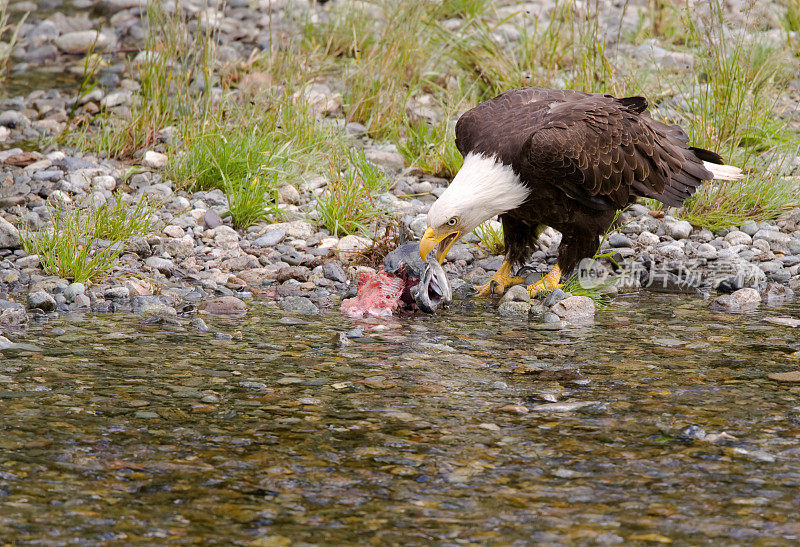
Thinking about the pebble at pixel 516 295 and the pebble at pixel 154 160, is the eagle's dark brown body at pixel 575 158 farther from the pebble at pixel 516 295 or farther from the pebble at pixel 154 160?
the pebble at pixel 154 160

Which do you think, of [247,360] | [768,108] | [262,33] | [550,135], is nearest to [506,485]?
[247,360]

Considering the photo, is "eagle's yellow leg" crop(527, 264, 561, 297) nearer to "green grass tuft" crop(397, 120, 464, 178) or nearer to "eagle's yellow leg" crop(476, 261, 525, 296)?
"eagle's yellow leg" crop(476, 261, 525, 296)

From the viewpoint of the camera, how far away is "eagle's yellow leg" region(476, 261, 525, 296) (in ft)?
18.8

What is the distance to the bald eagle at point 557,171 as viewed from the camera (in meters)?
5.11

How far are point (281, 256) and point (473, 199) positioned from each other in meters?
1.45

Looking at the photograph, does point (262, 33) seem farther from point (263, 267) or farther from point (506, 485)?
point (506, 485)

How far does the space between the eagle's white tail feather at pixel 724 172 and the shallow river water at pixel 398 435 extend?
4.55 ft

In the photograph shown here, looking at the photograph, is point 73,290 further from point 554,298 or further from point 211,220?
point 554,298

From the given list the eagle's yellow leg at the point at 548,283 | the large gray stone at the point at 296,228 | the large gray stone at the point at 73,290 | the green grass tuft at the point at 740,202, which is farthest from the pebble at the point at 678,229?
the large gray stone at the point at 73,290

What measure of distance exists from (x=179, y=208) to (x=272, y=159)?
0.71 metres

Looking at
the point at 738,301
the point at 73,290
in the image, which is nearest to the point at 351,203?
the point at 73,290

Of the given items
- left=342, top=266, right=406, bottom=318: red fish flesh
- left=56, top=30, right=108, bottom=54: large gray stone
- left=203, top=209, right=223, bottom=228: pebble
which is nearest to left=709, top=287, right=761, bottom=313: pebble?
left=342, top=266, right=406, bottom=318: red fish flesh

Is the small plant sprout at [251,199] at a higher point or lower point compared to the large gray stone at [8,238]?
higher

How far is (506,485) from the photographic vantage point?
3025 mm
